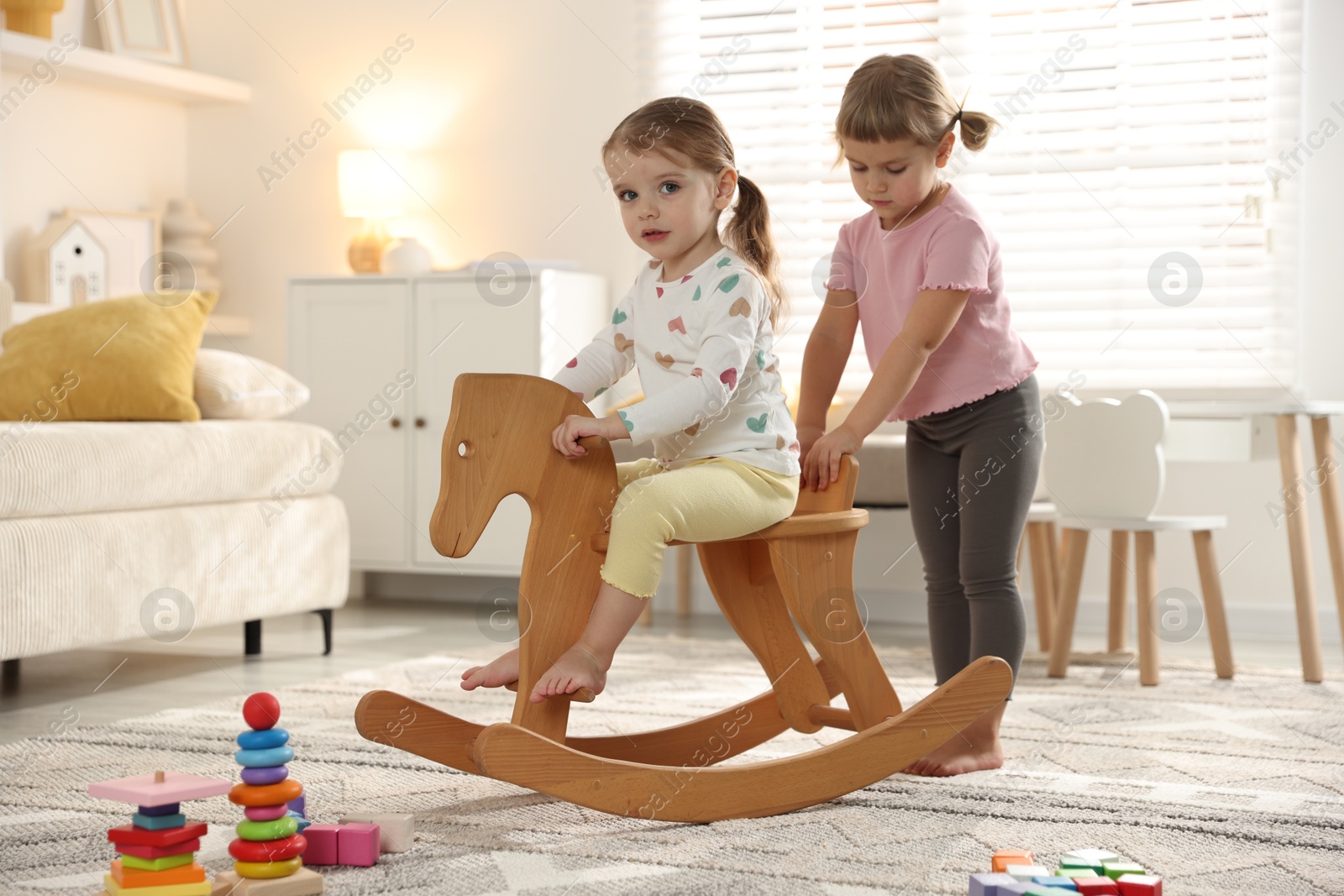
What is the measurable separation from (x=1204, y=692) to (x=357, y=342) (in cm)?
236

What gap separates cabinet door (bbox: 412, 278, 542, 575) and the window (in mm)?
764

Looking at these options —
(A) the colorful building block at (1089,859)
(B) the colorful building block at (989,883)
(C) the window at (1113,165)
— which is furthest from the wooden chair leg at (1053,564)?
(B) the colorful building block at (989,883)

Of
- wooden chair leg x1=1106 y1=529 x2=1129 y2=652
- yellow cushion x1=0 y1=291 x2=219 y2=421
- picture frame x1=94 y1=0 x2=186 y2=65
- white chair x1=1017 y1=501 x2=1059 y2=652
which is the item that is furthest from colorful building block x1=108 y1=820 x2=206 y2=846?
picture frame x1=94 y1=0 x2=186 y2=65

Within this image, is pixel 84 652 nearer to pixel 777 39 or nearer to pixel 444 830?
pixel 444 830

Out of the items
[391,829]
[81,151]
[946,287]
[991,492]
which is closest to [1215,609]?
[991,492]

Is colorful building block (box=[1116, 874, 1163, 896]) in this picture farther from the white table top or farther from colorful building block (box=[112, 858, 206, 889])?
the white table top

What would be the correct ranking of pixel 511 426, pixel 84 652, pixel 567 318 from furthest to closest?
pixel 567 318
pixel 84 652
pixel 511 426

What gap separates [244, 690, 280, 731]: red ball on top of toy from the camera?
1.22m

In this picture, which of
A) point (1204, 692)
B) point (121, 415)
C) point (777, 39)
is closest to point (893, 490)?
point (1204, 692)

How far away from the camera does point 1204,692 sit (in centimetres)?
241

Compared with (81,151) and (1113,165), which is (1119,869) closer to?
(1113,165)

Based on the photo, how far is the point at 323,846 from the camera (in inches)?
52.2

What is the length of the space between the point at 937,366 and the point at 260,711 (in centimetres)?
102

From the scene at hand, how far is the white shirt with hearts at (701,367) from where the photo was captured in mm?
1460
